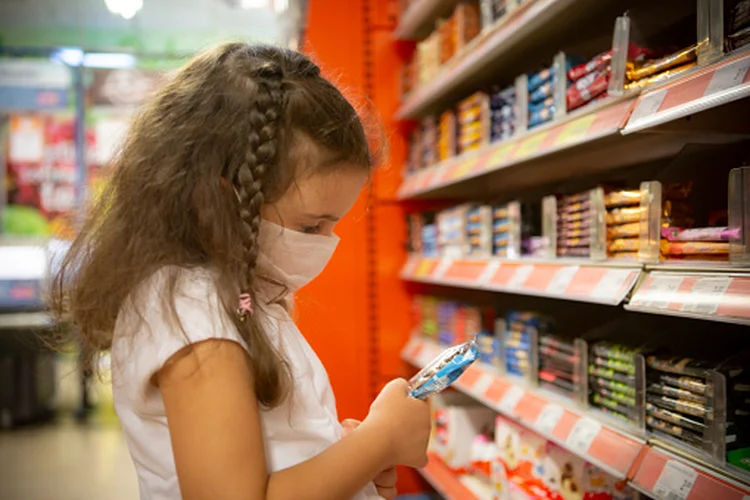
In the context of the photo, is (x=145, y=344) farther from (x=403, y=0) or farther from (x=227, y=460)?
(x=403, y=0)

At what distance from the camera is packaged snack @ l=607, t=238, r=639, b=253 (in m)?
1.58

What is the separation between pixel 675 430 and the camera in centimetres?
141

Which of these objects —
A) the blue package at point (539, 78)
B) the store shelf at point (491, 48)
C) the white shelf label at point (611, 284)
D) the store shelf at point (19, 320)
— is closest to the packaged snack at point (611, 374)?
the white shelf label at point (611, 284)

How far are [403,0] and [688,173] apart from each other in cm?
229

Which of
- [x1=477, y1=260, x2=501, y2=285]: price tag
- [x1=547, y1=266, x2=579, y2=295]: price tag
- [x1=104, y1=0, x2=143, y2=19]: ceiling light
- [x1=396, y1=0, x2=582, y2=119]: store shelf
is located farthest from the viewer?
[x1=104, y1=0, x2=143, y2=19]: ceiling light

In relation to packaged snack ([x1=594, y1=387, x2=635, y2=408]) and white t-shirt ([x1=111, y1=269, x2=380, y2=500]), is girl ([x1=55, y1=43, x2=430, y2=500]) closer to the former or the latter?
white t-shirt ([x1=111, y1=269, x2=380, y2=500])

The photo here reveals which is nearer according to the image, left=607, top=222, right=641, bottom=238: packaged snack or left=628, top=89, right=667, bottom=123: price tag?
left=628, top=89, right=667, bottom=123: price tag

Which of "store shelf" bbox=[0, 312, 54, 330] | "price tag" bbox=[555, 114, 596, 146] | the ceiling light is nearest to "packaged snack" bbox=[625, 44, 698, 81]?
"price tag" bbox=[555, 114, 596, 146]

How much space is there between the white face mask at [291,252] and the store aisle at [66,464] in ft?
10.3

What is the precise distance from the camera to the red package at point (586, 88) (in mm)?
1676

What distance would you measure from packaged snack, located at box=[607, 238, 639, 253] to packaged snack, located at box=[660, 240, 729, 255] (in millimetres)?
117

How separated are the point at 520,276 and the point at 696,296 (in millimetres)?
826

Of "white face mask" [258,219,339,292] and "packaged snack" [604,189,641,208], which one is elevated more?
"packaged snack" [604,189,641,208]

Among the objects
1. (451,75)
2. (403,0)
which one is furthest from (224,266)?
(403,0)
